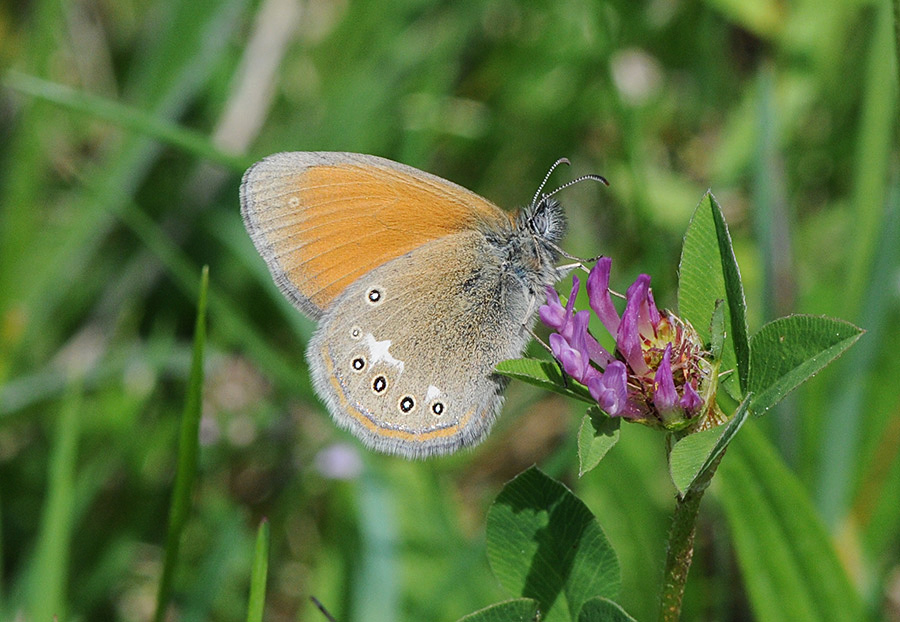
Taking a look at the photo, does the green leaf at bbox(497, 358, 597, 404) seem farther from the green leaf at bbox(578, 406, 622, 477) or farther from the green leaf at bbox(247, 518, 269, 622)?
the green leaf at bbox(247, 518, 269, 622)

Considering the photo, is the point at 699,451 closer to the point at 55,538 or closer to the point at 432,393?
the point at 432,393

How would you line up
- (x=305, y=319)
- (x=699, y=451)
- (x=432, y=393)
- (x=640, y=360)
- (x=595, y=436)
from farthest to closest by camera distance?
(x=305, y=319), (x=432, y=393), (x=640, y=360), (x=595, y=436), (x=699, y=451)

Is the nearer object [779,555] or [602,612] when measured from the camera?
[602,612]

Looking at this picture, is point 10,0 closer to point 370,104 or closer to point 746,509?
point 370,104

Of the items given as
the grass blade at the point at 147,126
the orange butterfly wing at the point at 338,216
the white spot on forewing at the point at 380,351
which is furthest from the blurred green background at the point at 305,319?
the white spot on forewing at the point at 380,351

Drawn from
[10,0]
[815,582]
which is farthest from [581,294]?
[10,0]

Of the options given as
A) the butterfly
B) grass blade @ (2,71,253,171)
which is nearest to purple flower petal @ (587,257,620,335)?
the butterfly

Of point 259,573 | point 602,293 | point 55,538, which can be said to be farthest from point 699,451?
point 55,538
